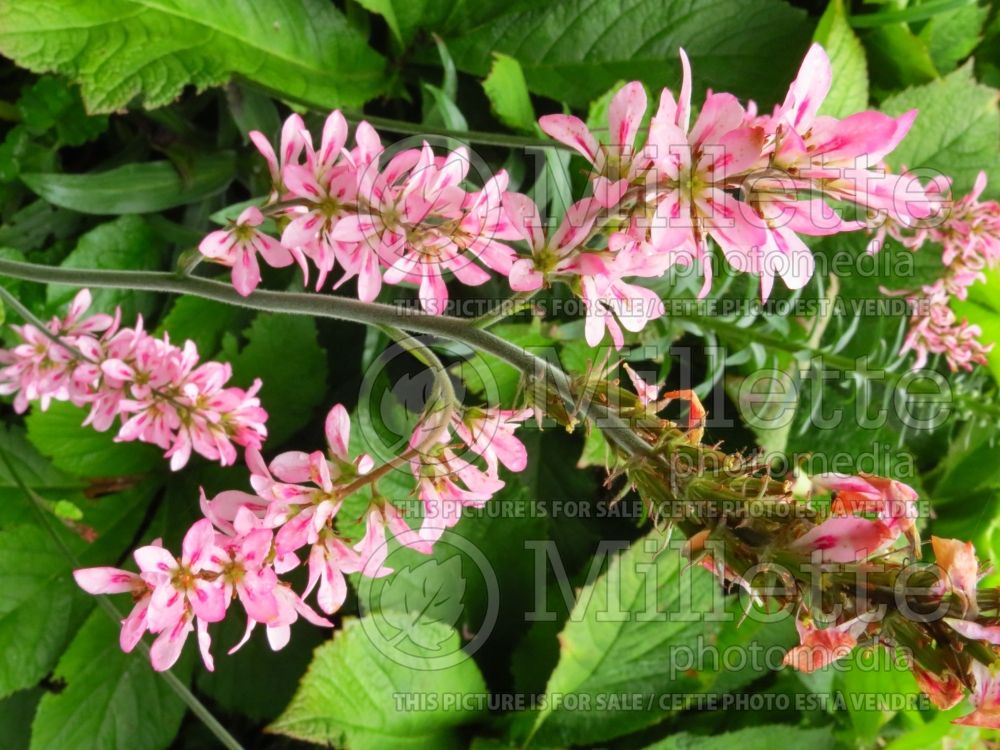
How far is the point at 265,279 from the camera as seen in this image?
899mm

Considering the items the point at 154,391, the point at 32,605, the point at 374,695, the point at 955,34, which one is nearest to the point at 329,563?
the point at 154,391

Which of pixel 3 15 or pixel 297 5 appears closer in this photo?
pixel 3 15

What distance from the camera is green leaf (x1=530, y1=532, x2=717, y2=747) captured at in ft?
2.81

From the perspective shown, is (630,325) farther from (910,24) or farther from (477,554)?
(910,24)

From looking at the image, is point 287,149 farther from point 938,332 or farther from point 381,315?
point 938,332

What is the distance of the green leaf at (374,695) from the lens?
762 millimetres

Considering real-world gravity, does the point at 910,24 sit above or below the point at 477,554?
above

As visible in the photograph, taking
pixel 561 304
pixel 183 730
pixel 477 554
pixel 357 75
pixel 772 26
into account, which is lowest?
pixel 183 730

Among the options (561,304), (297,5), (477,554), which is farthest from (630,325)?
(297,5)

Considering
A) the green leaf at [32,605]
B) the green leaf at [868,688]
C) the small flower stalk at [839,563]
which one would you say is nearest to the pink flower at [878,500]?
the small flower stalk at [839,563]

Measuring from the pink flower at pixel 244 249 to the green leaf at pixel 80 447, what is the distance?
0.46 meters

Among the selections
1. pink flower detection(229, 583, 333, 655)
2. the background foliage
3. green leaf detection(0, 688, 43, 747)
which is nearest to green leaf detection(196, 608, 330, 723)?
the background foliage

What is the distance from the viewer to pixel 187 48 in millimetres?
784

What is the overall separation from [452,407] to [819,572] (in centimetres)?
21
